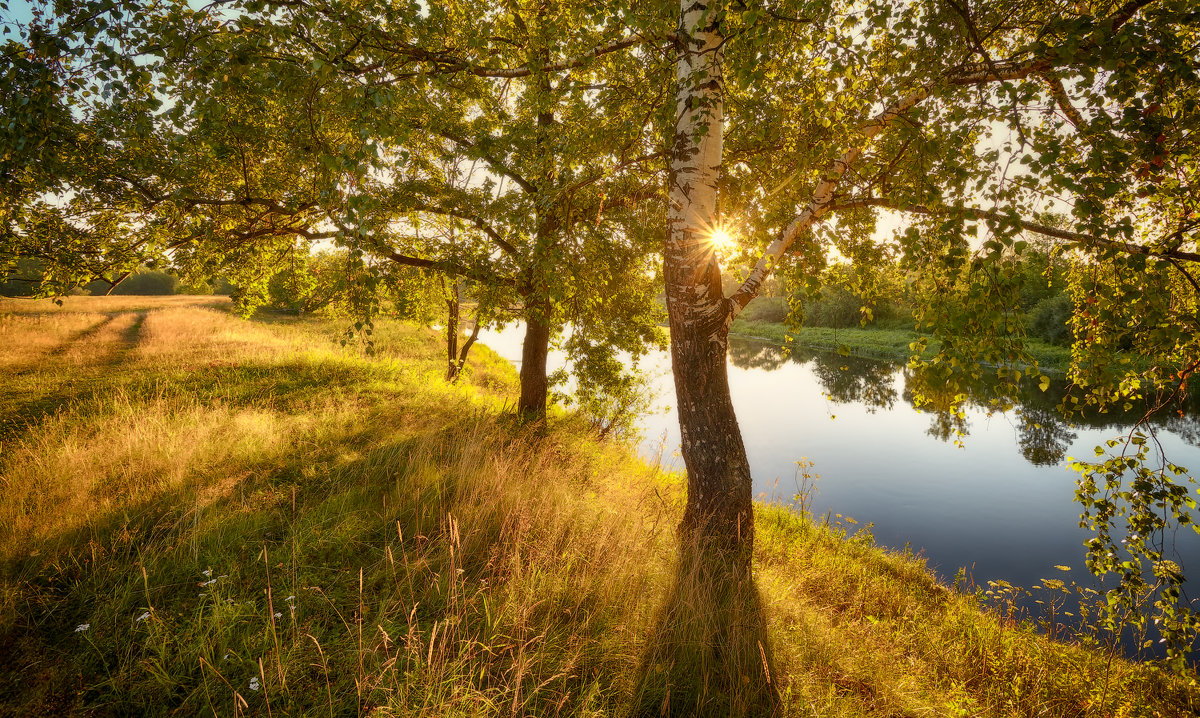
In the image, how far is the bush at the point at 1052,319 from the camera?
83.5 ft

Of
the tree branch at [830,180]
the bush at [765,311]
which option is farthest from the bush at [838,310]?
the tree branch at [830,180]

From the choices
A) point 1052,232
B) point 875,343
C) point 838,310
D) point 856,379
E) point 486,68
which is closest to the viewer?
point 1052,232

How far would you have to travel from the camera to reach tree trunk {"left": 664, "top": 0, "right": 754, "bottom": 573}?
12.0ft

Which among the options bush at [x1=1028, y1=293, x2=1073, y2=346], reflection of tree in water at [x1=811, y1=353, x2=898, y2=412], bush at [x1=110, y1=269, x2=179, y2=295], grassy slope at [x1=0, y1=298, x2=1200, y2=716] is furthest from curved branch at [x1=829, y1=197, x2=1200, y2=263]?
bush at [x1=110, y1=269, x2=179, y2=295]

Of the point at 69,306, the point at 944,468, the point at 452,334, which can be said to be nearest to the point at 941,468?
the point at 944,468

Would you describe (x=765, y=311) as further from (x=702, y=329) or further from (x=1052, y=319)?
(x=702, y=329)

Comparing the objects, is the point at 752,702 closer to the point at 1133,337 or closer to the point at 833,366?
the point at 1133,337

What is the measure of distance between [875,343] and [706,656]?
3787 centimetres

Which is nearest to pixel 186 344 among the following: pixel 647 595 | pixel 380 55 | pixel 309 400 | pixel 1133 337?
pixel 309 400

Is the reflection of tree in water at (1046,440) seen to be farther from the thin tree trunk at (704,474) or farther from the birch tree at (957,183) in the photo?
the thin tree trunk at (704,474)

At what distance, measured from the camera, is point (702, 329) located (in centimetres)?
392

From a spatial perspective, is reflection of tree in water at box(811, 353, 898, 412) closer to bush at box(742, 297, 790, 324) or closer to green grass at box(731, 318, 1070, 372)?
green grass at box(731, 318, 1070, 372)

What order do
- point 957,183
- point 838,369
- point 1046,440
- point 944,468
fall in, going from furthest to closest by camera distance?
point 838,369 < point 1046,440 < point 944,468 < point 957,183

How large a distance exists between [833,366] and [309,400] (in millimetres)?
31234
